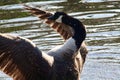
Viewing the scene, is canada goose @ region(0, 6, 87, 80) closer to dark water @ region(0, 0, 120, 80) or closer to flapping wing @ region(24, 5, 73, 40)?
flapping wing @ region(24, 5, 73, 40)

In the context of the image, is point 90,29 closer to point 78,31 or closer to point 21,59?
point 78,31

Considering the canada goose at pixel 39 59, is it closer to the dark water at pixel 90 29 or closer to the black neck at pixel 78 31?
the black neck at pixel 78 31

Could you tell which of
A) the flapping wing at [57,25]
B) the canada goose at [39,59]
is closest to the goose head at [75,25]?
the canada goose at [39,59]

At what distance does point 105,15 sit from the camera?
58.6ft

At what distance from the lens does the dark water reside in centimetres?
1334

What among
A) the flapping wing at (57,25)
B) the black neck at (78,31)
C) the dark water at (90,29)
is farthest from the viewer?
the dark water at (90,29)

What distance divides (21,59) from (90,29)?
7.16m

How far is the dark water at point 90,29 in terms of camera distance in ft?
43.8

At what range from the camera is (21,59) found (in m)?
9.49

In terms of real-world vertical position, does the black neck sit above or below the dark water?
above

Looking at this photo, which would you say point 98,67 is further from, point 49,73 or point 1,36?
point 1,36

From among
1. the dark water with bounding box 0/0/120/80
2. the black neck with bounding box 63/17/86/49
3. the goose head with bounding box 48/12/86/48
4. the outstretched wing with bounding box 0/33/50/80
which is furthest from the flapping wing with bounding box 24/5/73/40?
the outstretched wing with bounding box 0/33/50/80

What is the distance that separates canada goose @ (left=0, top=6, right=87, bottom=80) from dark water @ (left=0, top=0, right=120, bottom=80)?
8.34ft

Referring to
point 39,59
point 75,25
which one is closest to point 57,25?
point 75,25
